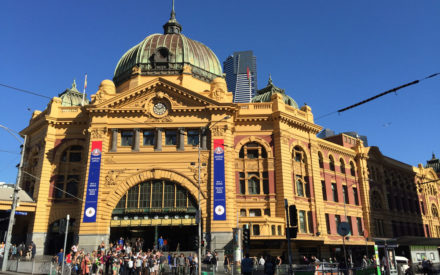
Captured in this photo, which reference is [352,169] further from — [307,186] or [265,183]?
[265,183]

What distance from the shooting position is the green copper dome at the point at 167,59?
49562mm

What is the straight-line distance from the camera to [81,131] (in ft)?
145

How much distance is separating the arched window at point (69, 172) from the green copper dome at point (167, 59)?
12.8 meters

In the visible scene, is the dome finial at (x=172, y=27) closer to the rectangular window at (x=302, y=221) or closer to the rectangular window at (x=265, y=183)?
the rectangular window at (x=265, y=183)

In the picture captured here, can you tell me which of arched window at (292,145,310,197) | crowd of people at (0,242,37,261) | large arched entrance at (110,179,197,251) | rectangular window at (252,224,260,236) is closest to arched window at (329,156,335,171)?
arched window at (292,145,310,197)

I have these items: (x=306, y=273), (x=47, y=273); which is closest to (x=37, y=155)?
(x=47, y=273)

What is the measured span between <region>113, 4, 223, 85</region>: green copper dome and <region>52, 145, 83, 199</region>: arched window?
1284 cm

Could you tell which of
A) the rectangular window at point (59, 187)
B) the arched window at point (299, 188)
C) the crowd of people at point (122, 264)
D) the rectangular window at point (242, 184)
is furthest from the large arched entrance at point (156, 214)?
the arched window at point (299, 188)

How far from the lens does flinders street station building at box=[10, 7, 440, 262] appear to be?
126 ft

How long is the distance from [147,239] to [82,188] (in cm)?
917

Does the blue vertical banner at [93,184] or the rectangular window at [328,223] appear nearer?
the blue vertical banner at [93,184]

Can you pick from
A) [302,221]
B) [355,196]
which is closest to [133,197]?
[302,221]

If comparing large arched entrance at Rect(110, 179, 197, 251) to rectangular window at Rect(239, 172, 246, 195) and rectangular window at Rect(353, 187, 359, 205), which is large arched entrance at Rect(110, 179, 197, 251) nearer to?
rectangular window at Rect(239, 172, 246, 195)

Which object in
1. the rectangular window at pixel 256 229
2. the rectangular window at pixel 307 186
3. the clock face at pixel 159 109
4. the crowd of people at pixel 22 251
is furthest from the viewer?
the rectangular window at pixel 307 186
